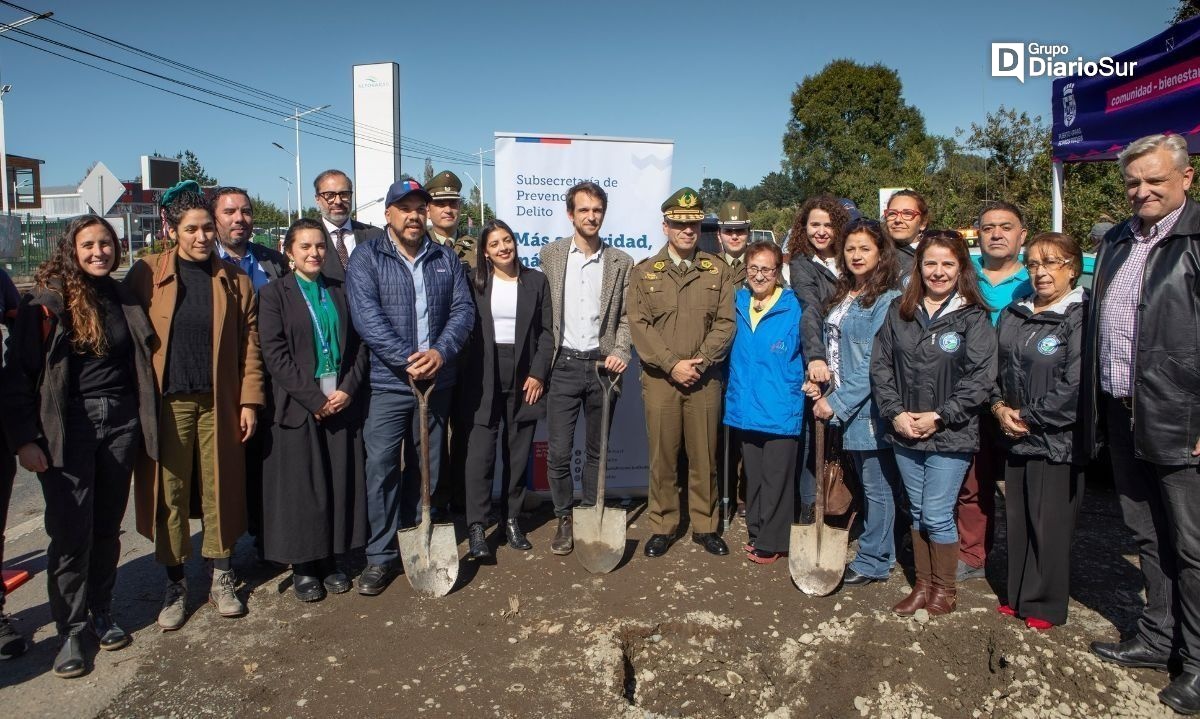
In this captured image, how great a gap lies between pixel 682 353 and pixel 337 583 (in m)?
2.32

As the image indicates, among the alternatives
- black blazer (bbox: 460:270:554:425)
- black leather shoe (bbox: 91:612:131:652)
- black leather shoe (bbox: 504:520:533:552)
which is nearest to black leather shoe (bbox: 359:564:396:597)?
black leather shoe (bbox: 504:520:533:552)

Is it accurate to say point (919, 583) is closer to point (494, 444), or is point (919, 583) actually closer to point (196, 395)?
point (494, 444)

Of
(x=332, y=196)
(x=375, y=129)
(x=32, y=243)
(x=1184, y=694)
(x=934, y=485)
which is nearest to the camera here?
(x=1184, y=694)

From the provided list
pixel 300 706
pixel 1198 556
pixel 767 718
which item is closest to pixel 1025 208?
pixel 1198 556

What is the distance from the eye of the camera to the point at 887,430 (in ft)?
13.2

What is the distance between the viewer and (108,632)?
363 cm

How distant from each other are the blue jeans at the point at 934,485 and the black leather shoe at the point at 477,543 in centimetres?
235

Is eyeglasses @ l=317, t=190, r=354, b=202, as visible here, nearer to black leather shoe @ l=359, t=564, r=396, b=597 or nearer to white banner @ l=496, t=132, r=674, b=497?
white banner @ l=496, t=132, r=674, b=497

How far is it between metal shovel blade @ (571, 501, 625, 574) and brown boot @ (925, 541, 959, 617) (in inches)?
64.9

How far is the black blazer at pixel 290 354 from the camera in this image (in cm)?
396

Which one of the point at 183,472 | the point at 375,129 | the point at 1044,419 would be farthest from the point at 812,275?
the point at 375,129

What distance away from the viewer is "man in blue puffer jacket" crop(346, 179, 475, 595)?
415cm

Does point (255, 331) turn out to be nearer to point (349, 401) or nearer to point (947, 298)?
point (349, 401)

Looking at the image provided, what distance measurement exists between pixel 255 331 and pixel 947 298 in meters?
3.50
